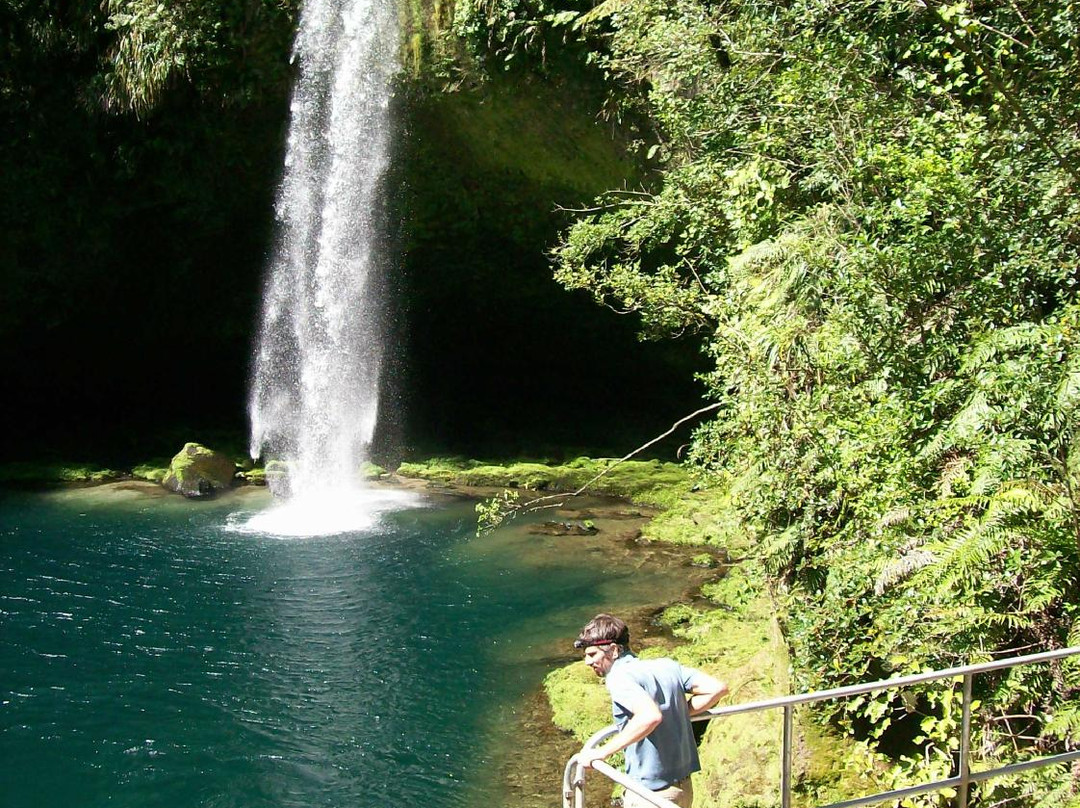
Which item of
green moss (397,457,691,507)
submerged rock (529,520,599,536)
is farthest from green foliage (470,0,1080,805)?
green moss (397,457,691,507)

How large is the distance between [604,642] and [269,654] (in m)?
7.35

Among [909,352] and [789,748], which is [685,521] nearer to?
[909,352]

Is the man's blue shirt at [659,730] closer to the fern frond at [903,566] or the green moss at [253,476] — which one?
the fern frond at [903,566]

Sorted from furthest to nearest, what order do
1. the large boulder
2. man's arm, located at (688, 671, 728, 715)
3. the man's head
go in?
1. the large boulder
2. man's arm, located at (688, 671, 728, 715)
3. the man's head

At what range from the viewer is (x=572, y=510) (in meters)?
17.2

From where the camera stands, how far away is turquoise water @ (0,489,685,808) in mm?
8613

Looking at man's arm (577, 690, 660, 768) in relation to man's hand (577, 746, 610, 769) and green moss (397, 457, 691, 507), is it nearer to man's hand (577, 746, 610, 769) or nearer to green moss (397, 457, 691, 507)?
man's hand (577, 746, 610, 769)

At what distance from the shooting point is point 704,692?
466cm

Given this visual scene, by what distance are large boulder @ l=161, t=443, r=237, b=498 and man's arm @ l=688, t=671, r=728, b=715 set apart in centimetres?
1484

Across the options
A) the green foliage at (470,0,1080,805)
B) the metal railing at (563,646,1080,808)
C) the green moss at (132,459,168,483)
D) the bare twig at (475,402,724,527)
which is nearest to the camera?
the metal railing at (563,646,1080,808)

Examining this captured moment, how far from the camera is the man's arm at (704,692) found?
A: 4.62m

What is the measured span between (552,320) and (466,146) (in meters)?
4.71

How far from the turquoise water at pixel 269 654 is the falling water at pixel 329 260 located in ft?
14.7

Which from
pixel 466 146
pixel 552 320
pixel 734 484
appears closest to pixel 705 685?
pixel 734 484
